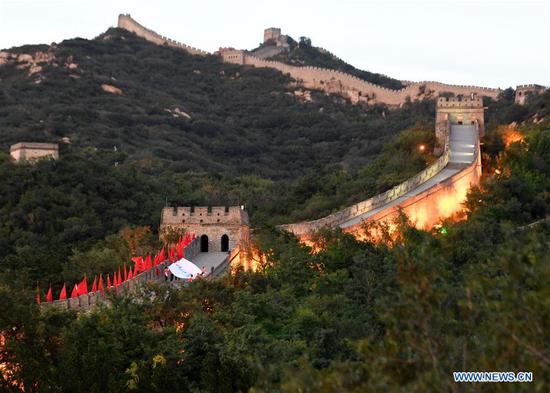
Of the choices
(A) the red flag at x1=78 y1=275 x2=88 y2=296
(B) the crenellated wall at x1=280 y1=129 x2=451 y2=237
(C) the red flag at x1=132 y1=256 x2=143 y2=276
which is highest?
(B) the crenellated wall at x1=280 y1=129 x2=451 y2=237

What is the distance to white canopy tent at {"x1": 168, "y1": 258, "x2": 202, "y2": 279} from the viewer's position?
37.9 m

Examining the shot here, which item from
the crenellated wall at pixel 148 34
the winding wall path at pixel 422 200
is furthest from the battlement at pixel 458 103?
the crenellated wall at pixel 148 34

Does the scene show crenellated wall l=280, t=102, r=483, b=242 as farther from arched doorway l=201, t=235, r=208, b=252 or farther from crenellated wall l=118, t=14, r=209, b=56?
crenellated wall l=118, t=14, r=209, b=56

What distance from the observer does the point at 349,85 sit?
116438 mm

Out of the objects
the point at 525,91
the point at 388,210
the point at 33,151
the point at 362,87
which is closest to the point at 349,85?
the point at 362,87

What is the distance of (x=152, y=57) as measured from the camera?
137 m

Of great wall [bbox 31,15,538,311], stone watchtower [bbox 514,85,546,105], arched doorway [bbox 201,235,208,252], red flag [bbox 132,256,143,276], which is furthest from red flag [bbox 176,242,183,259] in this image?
stone watchtower [bbox 514,85,546,105]

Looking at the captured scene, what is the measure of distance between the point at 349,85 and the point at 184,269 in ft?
262

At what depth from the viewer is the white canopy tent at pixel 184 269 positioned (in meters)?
37.9

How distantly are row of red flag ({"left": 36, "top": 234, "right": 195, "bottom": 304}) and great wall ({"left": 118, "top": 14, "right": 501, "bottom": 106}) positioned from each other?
2433 inches

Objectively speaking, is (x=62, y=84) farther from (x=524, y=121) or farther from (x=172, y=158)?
(x=524, y=121)

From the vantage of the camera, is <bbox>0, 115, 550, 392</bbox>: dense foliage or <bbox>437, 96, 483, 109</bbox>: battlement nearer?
<bbox>0, 115, 550, 392</bbox>: dense foliage

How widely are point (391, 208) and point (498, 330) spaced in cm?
3004

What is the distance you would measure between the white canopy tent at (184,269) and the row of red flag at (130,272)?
1.50 feet
